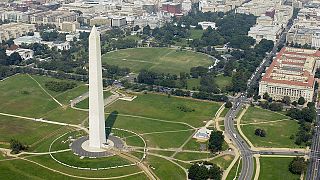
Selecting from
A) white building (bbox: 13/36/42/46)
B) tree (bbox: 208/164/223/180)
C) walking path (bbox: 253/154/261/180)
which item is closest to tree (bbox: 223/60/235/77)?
walking path (bbox: 253/154/261/180)

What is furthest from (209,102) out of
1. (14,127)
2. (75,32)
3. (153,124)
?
(75,32)

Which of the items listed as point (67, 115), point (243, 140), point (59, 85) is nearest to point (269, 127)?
point (243, 140)

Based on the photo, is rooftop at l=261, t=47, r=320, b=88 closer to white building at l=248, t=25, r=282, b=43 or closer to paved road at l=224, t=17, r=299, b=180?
paved road at l=224, t=17, r=299, b=180

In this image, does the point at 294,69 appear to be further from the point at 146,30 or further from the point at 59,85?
the point at 146,30

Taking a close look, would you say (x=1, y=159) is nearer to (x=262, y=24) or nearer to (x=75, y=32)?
(x=75, y=32)

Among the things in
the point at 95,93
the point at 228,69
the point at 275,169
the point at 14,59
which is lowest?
the point at 275,169
